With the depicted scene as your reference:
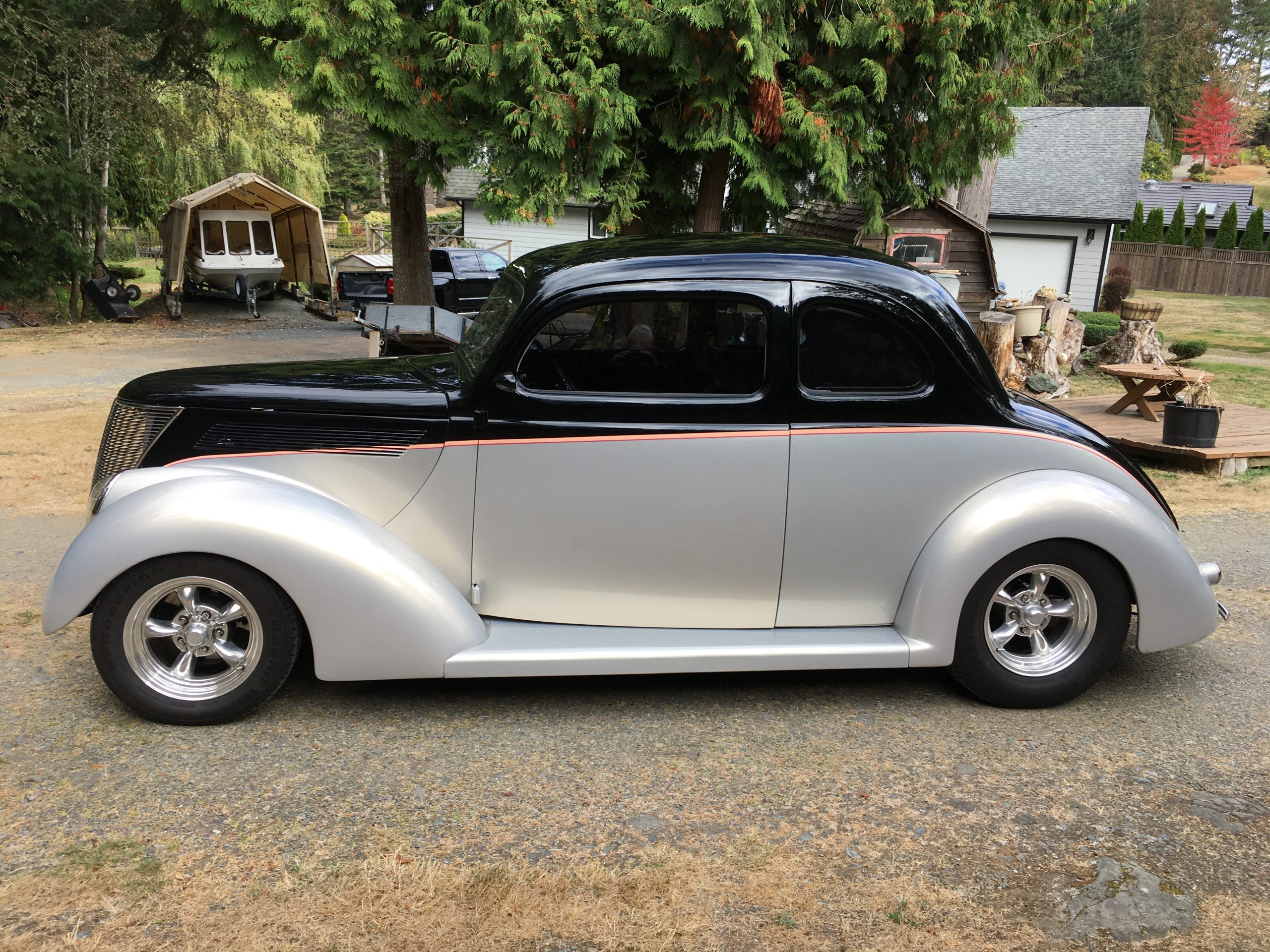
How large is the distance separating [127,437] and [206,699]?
1.13 m

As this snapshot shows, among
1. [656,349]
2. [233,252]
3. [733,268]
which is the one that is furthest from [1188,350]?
[233,252]

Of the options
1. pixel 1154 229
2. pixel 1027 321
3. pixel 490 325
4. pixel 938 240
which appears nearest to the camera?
pixel 490 325

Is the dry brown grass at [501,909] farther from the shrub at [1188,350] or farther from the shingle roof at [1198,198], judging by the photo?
the shingle roof at [1198,198]

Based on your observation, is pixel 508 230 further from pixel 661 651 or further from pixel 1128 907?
pixel 1128 907

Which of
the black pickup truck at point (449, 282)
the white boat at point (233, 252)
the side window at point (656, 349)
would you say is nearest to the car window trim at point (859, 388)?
the side window at point (656, 349)

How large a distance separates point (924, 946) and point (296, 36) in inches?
360

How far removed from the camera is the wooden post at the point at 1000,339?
459 inches

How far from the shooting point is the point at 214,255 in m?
22.4

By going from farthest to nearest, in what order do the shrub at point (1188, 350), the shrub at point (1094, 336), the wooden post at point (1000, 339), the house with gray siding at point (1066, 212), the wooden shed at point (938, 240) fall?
the house with gray siding at point (1066, 212)
the shrub at point (1094, 336)
the shrub at point (1188, 350)
the wooden shed at point (938, 240)
the wooden post at point (1000, 339)

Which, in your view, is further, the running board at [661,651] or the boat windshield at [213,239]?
the boat windshield at [213,239]

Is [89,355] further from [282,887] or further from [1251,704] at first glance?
[1251,704]

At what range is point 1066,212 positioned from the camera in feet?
88.3

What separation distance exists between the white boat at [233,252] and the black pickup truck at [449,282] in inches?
65.4

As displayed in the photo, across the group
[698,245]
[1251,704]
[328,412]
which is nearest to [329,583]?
[328,412]
